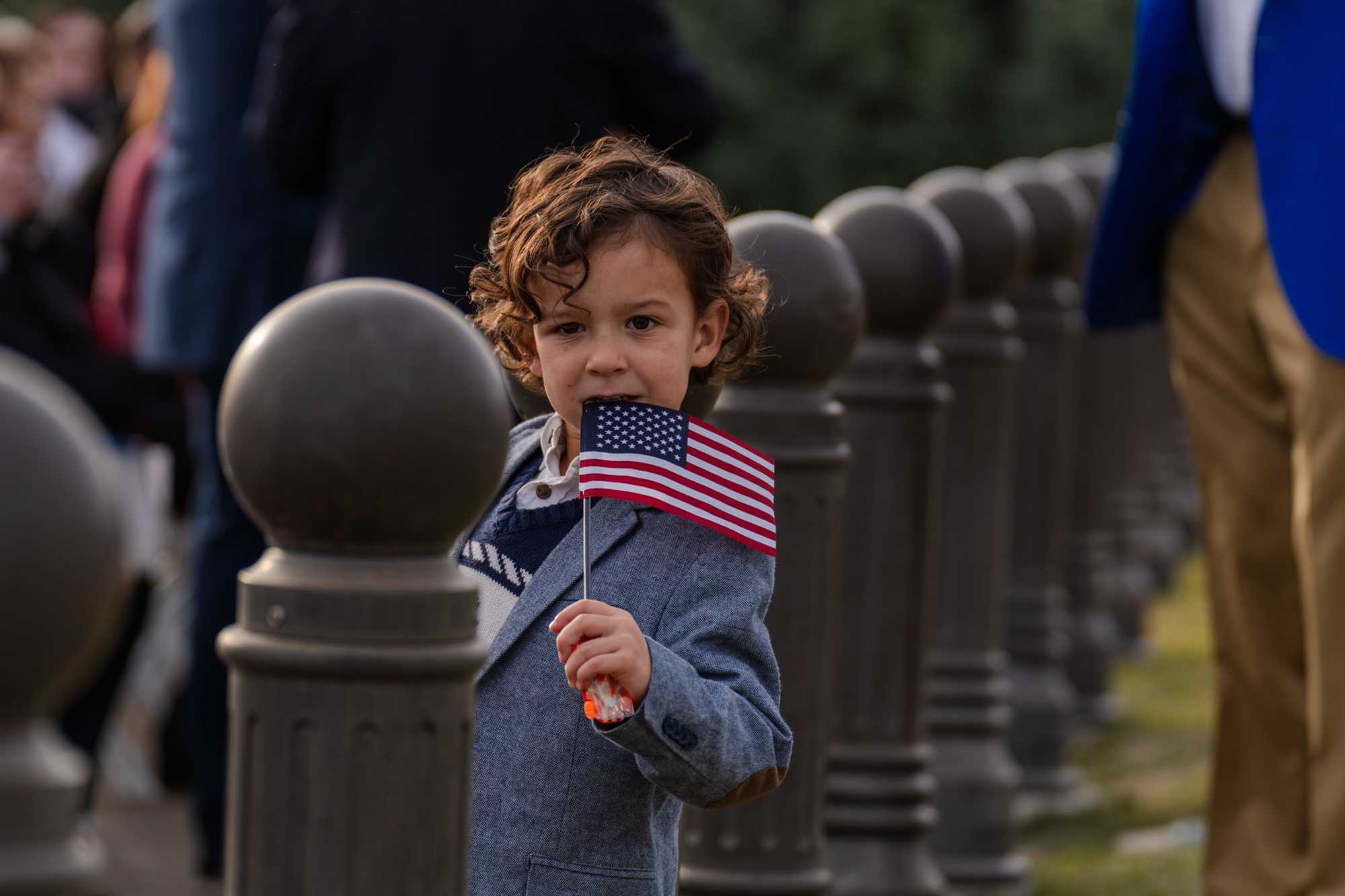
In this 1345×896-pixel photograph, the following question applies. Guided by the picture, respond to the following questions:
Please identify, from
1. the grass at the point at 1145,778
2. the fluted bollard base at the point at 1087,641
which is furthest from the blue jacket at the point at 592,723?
the fluted bollard base at the point at 1087,641

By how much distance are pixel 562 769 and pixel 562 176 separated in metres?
0.68

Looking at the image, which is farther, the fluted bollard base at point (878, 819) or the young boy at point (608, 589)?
the fluted bollard base at point (878, 819)

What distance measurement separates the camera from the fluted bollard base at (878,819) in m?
Result: 4.60

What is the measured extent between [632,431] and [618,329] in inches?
4.8

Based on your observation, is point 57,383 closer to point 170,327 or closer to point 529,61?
point 170,327

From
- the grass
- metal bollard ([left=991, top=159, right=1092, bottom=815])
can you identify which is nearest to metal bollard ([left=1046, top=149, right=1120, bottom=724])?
the grass

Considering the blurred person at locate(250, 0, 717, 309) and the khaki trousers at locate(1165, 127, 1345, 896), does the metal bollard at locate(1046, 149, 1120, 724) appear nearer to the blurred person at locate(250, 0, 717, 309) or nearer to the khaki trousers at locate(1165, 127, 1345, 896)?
the khaki trousers at locate(1165, 127, 1345, 896)

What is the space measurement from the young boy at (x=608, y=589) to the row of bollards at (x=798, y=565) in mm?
388

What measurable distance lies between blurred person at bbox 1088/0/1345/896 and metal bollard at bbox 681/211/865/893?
0.95 meters

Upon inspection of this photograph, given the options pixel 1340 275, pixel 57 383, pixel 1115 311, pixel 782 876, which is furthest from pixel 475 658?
pixel 57 383

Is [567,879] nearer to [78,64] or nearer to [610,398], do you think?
[610,398]

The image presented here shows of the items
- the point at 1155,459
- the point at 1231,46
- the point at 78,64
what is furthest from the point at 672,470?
the point at 1155,459

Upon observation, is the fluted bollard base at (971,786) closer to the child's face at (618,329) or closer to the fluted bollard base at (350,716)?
the child's face at (618,329)

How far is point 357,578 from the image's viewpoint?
6.73 feet
